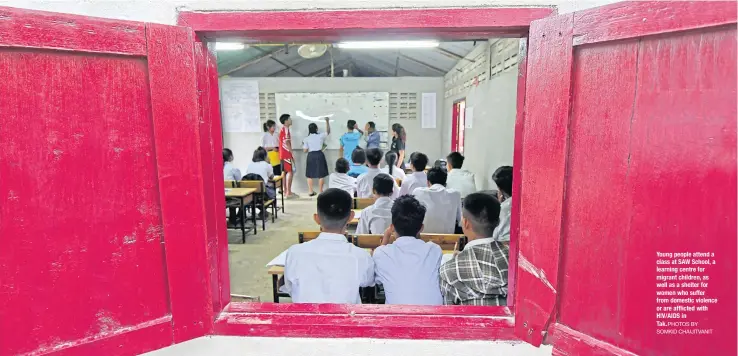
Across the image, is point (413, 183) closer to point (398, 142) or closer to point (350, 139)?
point (398, 142)

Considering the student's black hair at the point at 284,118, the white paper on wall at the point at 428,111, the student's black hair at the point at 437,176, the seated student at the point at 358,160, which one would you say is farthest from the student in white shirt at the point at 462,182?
the student's black hair at the point at 284,118

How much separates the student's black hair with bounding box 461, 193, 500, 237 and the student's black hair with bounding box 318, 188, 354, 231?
1.95 ft

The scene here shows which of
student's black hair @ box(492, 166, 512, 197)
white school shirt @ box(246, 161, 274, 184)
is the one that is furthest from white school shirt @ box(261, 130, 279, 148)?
student's black hair @ box(492, 166, 512, 197)

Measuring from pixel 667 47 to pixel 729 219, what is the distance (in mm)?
385

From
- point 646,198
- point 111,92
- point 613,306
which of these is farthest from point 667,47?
point 111,92

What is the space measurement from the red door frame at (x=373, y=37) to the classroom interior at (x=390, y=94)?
181 cm

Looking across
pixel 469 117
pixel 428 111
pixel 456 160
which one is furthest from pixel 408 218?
pixel 428 111

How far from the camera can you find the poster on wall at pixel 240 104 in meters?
7.20

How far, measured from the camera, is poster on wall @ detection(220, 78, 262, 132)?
23.6 ft

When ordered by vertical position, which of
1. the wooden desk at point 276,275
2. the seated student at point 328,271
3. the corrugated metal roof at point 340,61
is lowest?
the wooden desk at point 276,275

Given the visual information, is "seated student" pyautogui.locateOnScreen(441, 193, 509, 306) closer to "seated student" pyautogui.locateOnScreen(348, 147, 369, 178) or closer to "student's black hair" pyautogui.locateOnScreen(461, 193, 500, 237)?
"student's black hair" pyautogui.locateOnScreen(461, 193, 500, 237)

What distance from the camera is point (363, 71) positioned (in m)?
8.60

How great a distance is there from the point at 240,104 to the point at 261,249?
4.07 m

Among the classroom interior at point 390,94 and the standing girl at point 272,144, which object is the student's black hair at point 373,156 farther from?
the standing girl at point 272,144
